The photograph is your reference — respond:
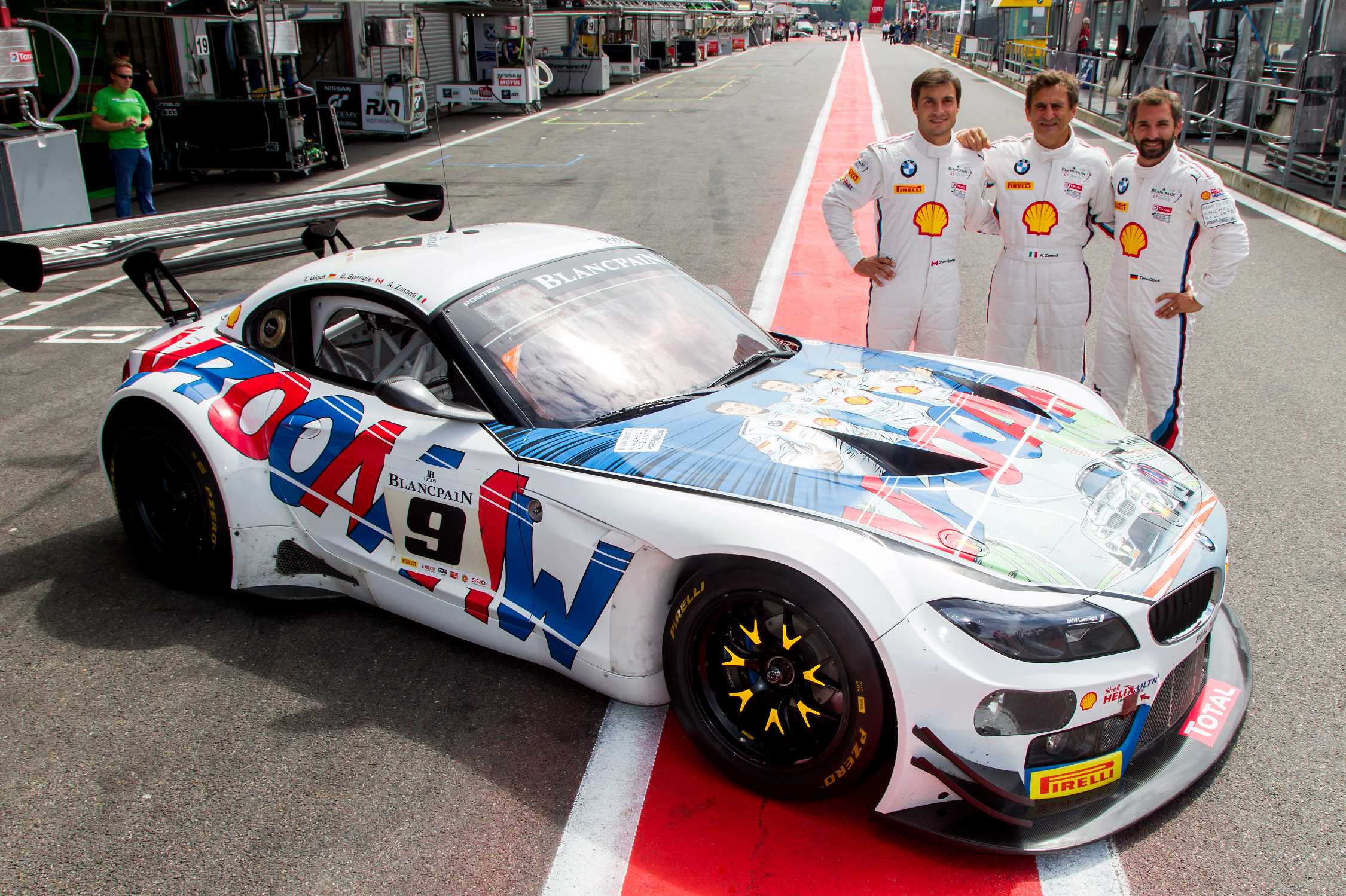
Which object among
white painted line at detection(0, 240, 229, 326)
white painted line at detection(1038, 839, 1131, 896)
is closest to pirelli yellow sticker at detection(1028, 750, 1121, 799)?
white painted line at detection(1038, 839, 1131, 896)

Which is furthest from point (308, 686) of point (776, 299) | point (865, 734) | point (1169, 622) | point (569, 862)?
point (776, 299)

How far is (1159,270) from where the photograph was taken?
5.06 metres

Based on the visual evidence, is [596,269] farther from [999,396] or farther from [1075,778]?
[1075,778]

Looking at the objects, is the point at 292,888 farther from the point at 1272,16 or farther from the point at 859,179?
the point at 1272,16

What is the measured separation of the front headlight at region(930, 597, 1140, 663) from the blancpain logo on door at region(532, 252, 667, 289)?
1.97 m

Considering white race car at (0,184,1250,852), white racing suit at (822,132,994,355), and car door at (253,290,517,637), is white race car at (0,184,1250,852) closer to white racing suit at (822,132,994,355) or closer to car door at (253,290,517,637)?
car door at (253,290,517,637)

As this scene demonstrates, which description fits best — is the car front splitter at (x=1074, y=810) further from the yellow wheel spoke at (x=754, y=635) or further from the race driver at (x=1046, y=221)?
the race driver at (x=1046, y=221)

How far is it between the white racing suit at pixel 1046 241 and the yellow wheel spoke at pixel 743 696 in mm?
3040

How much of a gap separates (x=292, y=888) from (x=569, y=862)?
27.8 inches

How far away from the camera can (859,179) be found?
542 centimetres

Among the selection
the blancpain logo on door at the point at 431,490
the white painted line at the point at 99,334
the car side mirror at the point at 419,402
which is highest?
the car side mirror at the point at 419,402

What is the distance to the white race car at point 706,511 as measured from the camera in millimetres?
2729

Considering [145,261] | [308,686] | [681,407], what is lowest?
[308,686]

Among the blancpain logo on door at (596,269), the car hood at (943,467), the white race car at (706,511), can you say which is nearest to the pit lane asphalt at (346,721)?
the white race car at (706,511)
